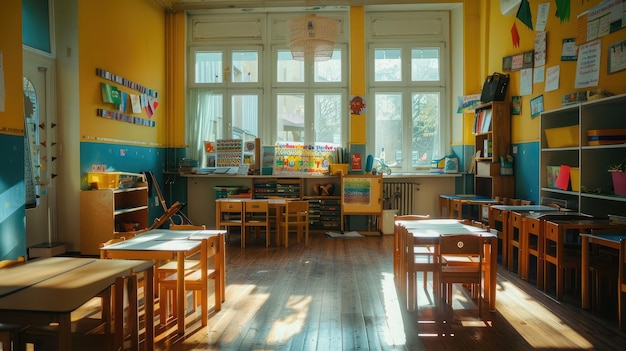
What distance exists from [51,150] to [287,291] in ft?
13.1

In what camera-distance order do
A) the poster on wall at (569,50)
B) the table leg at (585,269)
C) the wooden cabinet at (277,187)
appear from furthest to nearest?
the wooden cabinet at (277,187) < the poster on wall at (569,50) < the table leg at (585,269)

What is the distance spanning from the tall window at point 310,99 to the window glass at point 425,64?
4.69ft

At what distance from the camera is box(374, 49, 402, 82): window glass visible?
8812mm

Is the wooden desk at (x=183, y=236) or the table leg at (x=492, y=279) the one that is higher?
the wooden desk at (x=183, y=236)

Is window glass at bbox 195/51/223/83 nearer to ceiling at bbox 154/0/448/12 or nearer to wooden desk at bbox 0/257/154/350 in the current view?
ceiling at bbox 154/0/448/12

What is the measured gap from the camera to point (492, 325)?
351cm

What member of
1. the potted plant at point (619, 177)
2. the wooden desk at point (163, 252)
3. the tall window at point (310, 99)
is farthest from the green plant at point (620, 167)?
the tall window at point (310, 99)

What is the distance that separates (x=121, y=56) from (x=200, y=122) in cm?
216

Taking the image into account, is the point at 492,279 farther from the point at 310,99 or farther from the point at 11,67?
the point at 310,99

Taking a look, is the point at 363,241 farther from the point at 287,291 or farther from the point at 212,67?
the point at 212,67

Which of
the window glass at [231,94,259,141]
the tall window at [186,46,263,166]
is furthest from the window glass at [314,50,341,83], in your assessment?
the window glass at [231,94,259,141]

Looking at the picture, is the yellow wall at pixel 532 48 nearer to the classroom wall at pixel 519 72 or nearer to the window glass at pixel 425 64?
the classroom wall at pixel 519 72

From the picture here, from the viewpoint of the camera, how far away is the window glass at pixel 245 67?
8.94 m

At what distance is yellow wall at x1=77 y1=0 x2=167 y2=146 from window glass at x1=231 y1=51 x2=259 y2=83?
1.41 meters
